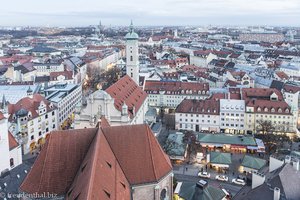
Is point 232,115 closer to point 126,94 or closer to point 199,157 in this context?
point 199,157

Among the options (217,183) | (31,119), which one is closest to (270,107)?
(217,183)

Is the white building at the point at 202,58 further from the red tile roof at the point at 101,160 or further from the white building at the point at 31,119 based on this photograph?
the red tile roof at the point at 101,160

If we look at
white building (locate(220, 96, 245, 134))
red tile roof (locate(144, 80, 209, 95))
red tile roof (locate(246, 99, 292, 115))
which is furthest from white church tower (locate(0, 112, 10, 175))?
red tile roof (locate(144, 80, 209, 95))

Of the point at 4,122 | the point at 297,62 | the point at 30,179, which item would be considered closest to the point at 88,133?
the point at 30,179

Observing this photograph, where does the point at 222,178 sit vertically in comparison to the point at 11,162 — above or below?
below

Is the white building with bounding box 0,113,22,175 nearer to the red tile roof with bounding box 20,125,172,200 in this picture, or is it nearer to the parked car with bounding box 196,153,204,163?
the red tile roof with bounding box 20,125,172,200

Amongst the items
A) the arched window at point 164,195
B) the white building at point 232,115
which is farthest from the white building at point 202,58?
the arched window at point 164,195

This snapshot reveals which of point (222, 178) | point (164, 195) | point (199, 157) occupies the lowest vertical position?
point (222, 178)
